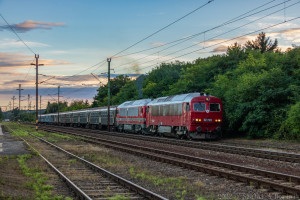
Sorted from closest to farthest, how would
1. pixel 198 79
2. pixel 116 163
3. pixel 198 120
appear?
pixel 116 163, pixel 198 120, pixel 198 79

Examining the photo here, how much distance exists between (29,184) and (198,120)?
18909 mm

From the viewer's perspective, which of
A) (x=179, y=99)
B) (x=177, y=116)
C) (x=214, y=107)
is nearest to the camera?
(x=214, y=107)

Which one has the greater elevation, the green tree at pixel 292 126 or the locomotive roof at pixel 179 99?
the locomotive roof at pixel 179 99

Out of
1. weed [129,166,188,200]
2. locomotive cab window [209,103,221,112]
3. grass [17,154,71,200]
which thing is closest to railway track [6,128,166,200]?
grass [17,154,71,200]

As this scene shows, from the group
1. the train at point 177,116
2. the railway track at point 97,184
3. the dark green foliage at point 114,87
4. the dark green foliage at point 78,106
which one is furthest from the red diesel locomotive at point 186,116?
the dark green foliage at point 78,106

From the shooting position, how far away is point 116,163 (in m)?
16.7

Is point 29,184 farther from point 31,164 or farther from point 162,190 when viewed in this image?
point 31,164

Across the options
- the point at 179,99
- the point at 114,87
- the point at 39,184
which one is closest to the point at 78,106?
the point at 114,87

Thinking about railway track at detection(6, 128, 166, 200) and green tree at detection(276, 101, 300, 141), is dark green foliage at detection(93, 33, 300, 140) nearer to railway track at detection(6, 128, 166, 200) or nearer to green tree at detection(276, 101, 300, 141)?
green tree at detection(276, 101, 300, 141)

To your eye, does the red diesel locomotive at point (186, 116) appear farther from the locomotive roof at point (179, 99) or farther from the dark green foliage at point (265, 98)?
the dark green foliage at point (265, 98)

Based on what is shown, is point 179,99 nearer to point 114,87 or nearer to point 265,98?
point 265,98

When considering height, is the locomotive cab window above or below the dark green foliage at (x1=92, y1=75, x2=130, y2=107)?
below

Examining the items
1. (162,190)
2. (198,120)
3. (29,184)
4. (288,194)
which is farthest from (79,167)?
(198,120)

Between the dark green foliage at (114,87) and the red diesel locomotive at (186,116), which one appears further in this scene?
the dark green foliage at (114,87)
